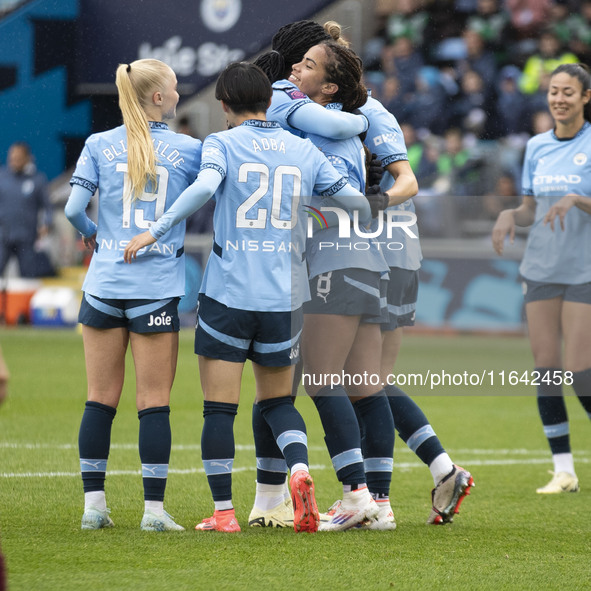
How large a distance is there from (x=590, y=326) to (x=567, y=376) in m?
0.33

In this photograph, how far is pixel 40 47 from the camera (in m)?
16.8

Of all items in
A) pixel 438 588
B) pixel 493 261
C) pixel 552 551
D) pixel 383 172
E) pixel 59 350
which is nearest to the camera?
pixel 438 588

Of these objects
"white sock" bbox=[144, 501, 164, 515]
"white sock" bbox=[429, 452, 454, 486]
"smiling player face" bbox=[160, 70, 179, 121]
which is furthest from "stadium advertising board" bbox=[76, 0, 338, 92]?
"white sock" bbox=[144, 501, 164, 515]

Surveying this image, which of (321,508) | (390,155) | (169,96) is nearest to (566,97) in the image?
(390,155)

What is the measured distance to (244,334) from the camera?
412cm

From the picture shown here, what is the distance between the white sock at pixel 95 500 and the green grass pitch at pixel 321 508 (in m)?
0.10

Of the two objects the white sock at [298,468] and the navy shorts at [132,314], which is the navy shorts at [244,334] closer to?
the navy shorts at [132,314]

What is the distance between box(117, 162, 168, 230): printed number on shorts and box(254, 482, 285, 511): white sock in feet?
3.85

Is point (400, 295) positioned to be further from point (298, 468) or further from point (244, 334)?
point (298, 468)

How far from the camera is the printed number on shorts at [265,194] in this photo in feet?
13.6

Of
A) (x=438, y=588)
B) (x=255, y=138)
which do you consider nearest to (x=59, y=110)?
(x=255, y=138)

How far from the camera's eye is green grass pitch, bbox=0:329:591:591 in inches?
136

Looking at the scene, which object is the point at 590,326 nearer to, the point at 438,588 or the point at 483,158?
the point at 438,588

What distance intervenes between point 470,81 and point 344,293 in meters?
13.4
